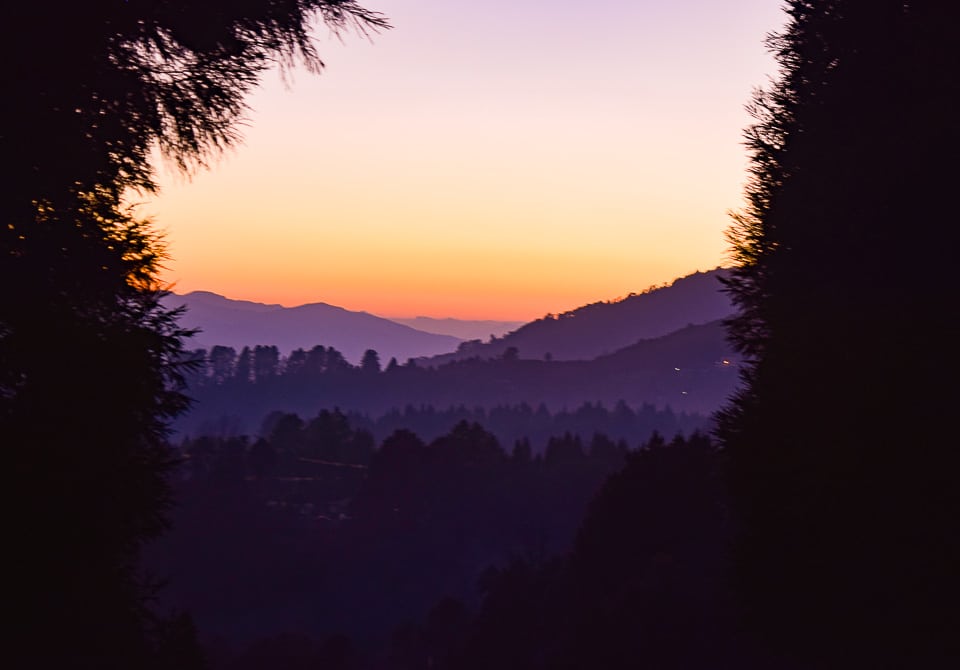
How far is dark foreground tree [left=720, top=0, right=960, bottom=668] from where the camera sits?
1048 centimetres

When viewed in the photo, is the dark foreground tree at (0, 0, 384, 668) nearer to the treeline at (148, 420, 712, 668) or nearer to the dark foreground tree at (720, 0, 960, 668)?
the dark foreground tree at (720, 0, 960, 668)

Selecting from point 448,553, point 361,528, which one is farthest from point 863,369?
point 361,528

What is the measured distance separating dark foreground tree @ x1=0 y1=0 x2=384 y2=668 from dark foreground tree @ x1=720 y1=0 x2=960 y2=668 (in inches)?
229

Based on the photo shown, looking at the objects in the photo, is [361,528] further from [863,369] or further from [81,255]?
[81,255]

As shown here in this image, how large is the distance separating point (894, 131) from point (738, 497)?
15.8 feet

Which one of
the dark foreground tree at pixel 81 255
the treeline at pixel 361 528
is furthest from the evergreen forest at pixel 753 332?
the treeline at pixel 361 528

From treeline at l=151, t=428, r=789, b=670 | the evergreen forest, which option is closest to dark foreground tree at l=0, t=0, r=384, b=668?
the evergreen forest

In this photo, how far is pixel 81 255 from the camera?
8.89m

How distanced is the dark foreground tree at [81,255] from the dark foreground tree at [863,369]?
5.82m

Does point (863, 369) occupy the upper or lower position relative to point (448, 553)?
upper

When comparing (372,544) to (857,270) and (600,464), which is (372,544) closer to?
(600,464)

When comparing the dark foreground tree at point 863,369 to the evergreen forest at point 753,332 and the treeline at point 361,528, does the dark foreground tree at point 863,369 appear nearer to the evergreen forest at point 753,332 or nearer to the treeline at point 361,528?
the evergreen forest at point 753,332

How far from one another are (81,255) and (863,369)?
7.64m

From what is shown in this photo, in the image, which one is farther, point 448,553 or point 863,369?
point 448,553
